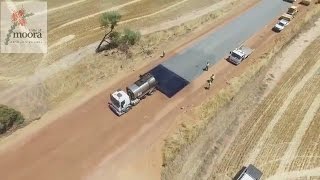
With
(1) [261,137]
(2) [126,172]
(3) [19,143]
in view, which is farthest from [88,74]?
(1) [261,137]

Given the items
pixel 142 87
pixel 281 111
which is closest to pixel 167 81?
pixel 142 87

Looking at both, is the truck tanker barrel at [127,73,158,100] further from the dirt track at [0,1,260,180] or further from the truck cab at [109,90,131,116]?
the dirt track at [0,1,260,180]

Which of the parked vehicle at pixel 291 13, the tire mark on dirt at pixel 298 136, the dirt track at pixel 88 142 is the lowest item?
the dirt track at pixel 88 142

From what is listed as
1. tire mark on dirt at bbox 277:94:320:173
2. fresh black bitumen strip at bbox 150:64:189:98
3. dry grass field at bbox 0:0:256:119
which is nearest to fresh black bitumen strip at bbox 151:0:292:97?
fresh black bitumen strip at bbox 150:64:189:98

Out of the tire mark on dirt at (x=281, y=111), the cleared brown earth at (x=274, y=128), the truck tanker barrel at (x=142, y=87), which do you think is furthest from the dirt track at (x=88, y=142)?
the tire mark on dirt at (x=281, y=111)

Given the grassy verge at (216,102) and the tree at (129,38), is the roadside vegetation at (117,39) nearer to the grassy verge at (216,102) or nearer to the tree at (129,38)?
the tree at (129,38)
